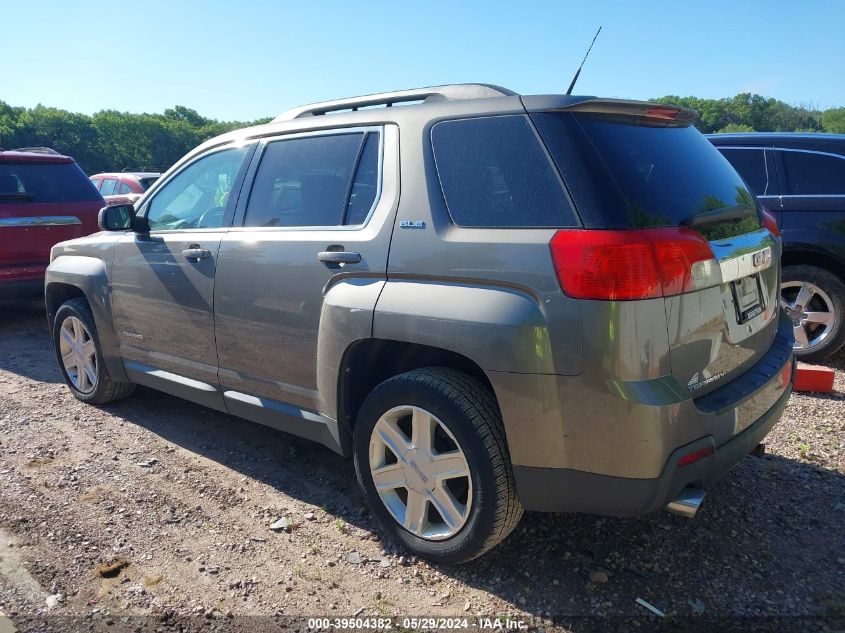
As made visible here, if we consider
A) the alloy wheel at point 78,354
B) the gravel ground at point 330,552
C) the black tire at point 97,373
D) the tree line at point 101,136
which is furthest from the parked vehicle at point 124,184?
the tree line at point 101,136

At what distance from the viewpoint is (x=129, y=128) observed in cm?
5966

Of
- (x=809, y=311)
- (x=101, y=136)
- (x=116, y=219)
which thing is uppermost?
(x=101, y=136)

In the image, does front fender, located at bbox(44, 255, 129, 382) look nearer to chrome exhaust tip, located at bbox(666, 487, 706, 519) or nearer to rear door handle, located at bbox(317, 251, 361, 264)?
rear door handle, located at bbox(317, 251, 361, 264)

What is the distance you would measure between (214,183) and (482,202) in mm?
1983

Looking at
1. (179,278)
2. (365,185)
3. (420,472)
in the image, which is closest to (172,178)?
(179,278)

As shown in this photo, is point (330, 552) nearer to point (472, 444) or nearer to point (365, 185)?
point (472, 444)

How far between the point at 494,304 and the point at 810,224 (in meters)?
4.05

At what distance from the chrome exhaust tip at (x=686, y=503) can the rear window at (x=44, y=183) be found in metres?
7.06

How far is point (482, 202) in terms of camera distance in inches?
101

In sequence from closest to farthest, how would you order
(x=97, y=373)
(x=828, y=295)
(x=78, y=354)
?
(x=97, y=373) < (x=78, y=354) < (x=828, y=295)

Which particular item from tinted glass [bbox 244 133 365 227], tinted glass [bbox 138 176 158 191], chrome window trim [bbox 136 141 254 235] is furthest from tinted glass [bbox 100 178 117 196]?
tinted glass [bbox 244 133 365 227]

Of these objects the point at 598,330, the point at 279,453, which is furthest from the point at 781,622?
the point at 279,453

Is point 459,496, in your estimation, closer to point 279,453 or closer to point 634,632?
point 634,632

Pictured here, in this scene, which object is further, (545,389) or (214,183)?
(214,183)
